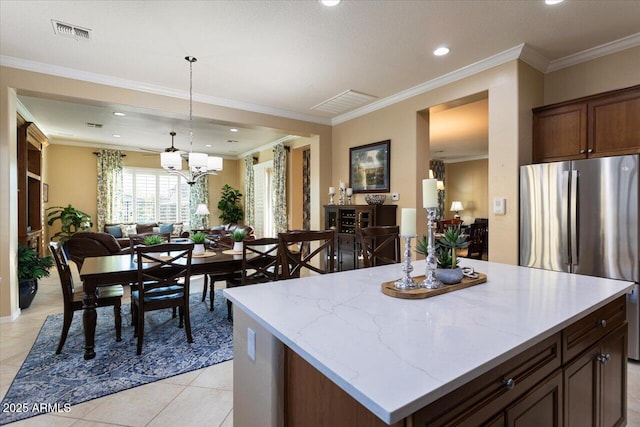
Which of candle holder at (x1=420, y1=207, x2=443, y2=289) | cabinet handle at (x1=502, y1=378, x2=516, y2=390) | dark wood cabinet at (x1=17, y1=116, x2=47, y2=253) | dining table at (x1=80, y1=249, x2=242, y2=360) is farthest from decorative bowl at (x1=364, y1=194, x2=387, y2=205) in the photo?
dark wood cabinet at (x1=17, y1=116, x2=47, y2=253)

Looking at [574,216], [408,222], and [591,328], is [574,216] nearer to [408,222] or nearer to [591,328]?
[591,328]

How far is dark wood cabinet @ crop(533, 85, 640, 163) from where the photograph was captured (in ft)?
9.05

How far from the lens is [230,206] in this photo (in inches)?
378

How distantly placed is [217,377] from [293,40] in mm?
2966

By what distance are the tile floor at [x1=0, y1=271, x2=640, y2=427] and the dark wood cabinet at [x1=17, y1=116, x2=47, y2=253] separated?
3.33 m

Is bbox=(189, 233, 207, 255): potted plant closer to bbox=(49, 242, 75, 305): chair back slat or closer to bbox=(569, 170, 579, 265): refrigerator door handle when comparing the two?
bbox=(49, 242, 75, 305): chair back slat

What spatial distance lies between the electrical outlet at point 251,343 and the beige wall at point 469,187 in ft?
32.3

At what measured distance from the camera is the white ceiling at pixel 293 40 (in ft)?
8.42

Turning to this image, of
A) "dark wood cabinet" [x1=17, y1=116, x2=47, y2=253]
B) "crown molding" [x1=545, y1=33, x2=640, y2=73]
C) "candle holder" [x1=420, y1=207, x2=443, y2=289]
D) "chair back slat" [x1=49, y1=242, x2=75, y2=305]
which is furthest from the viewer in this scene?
"dark wood cabinet" [x1=17, y1=116, x2=47, y2=253]

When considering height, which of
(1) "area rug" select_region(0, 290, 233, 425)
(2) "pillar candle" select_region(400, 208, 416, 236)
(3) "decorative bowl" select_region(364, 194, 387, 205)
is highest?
(3) "decorative bowl" select_region(364, 194, 387, 205)

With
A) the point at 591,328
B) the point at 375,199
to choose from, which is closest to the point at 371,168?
the point at 375,199

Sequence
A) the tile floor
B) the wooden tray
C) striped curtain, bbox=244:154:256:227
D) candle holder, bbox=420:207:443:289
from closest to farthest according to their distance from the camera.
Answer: the wooden tray → candle holder, bbox=420:207:443:289 → the tile floor → striped curtain, bbox=244:154:256:227

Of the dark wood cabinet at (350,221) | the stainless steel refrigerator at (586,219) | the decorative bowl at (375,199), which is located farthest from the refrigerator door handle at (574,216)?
the decorative bowl at (375,199)

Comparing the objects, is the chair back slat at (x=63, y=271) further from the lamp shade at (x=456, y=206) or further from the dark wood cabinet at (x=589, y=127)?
the lamp shade at (x=456, y=206)
